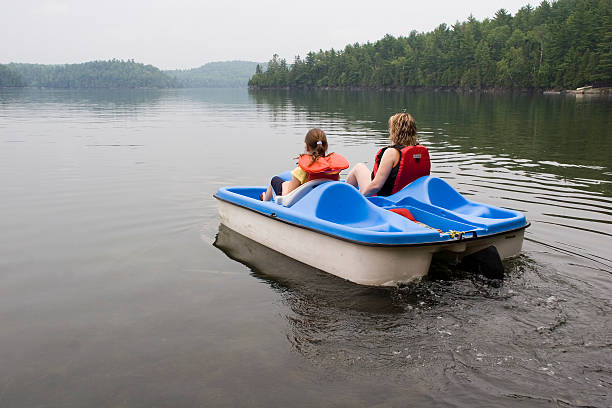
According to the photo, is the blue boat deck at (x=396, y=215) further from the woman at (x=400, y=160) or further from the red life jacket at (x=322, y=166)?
the red life jacket at (x=322, y=166)

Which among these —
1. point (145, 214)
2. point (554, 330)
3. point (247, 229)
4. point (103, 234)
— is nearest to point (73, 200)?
point (145, 214)

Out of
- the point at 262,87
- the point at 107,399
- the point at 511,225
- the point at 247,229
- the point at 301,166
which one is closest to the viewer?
the point at 107,399

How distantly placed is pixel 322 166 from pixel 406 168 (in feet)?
3.73

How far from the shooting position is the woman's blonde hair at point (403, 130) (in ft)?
23.4

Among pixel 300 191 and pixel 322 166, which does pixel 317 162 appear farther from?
pixel 300 191

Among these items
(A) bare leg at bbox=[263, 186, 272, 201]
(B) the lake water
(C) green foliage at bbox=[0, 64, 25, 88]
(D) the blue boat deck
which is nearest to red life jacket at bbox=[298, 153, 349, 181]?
(D) the blue boat deck

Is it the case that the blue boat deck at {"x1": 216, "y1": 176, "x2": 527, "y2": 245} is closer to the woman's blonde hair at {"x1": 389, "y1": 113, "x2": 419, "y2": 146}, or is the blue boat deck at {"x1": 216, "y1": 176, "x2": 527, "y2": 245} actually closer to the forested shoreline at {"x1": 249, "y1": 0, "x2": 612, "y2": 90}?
the woman's blonde hair at {"x1": 389, "y1": 113, "x2": 419, "y2": 146}

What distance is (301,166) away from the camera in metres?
7.02

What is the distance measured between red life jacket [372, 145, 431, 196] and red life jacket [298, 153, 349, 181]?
22.0 inches

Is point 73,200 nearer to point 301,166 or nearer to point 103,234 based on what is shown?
point 103,234

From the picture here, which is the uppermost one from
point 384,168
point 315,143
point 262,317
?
point 315,143

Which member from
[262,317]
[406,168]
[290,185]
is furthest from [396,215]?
[262,317]

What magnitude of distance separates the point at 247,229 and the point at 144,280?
193 centimetres

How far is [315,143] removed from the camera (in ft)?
22.7
